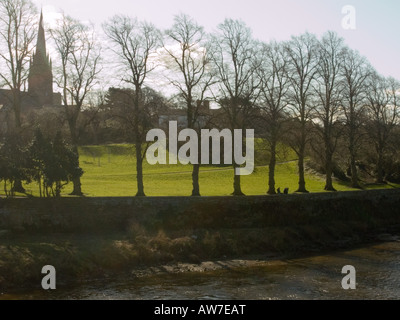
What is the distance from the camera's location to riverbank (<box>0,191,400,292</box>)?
73.2 feet

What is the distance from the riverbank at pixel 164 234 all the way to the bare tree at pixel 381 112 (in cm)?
1645

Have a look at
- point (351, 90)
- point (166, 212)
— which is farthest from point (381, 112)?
point (166, 212)

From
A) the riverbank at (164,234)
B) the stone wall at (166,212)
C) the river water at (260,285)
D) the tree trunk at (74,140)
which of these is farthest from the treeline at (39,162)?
the river water at (260,285)

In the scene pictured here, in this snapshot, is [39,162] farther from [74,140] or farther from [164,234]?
[164,234]

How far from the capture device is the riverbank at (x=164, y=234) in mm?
22297

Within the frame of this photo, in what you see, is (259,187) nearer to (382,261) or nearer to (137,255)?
(382,261)

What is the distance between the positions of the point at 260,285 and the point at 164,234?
8120 mm

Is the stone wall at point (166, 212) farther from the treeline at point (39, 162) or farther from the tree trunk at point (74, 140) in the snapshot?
the tree trunk at point (74, 140)

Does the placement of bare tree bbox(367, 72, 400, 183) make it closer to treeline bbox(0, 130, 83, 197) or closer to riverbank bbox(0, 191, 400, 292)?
riverbank bbox(0, 191, 400, 292)

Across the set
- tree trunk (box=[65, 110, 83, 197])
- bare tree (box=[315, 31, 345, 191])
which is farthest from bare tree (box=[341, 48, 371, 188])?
tree trunk (box=[65, 110, 83, 197])

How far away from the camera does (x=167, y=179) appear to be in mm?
48875

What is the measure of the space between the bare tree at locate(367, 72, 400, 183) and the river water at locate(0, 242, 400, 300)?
2647 centimetres

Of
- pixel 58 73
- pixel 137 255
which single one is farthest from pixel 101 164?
pixel 137 255
